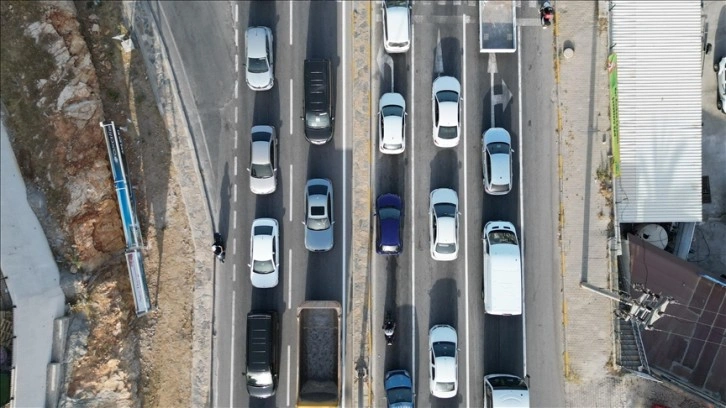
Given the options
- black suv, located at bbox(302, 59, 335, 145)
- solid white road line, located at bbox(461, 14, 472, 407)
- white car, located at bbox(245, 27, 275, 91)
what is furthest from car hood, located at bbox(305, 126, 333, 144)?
solid white road line, located at bbox(461, 14, 472, 407)

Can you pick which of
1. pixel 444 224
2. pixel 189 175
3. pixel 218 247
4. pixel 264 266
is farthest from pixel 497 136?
pixel 189 175

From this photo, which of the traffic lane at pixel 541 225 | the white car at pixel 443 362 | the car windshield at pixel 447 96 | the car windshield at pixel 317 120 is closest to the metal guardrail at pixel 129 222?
the car windshield at pixel 317 120

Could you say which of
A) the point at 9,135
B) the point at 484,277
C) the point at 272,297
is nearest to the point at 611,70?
the point at 484,277

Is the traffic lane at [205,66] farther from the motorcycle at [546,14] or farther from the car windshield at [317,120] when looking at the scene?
the motorcycle at [546,14]

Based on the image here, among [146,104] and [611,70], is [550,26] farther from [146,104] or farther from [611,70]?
[146,104]

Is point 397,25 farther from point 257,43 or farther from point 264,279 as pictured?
point 264,279

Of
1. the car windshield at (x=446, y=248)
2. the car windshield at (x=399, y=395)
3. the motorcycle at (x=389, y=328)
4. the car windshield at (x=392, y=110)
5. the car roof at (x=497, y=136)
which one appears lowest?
the car windshield at (x=399, y=395)
